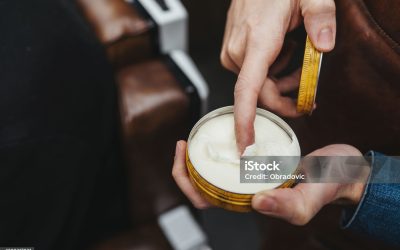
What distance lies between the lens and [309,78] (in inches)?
27.1

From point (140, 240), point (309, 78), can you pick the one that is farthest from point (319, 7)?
point (140, 240)

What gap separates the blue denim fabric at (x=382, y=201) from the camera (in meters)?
0.76

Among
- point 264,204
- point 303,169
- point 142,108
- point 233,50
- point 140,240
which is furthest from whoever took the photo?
point 140,240

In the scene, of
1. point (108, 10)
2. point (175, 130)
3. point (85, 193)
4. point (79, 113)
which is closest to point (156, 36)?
point (108, 10)

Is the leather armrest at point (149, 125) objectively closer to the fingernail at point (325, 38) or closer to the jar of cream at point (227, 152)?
the jar of cream at point (227, 152)

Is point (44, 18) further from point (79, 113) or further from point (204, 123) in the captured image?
point (204, 123)

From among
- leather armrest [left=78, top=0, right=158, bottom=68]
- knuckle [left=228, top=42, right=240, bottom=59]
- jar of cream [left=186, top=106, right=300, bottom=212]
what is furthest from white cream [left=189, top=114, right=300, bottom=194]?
leather armrest [left=78, top=0, right=158, bottom=68]

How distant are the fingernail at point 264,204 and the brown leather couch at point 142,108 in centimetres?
64

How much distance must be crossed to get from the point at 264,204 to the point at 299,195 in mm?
95

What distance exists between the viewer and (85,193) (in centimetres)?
116

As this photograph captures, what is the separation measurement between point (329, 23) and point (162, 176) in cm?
77

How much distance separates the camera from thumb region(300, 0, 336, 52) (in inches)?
29.2
